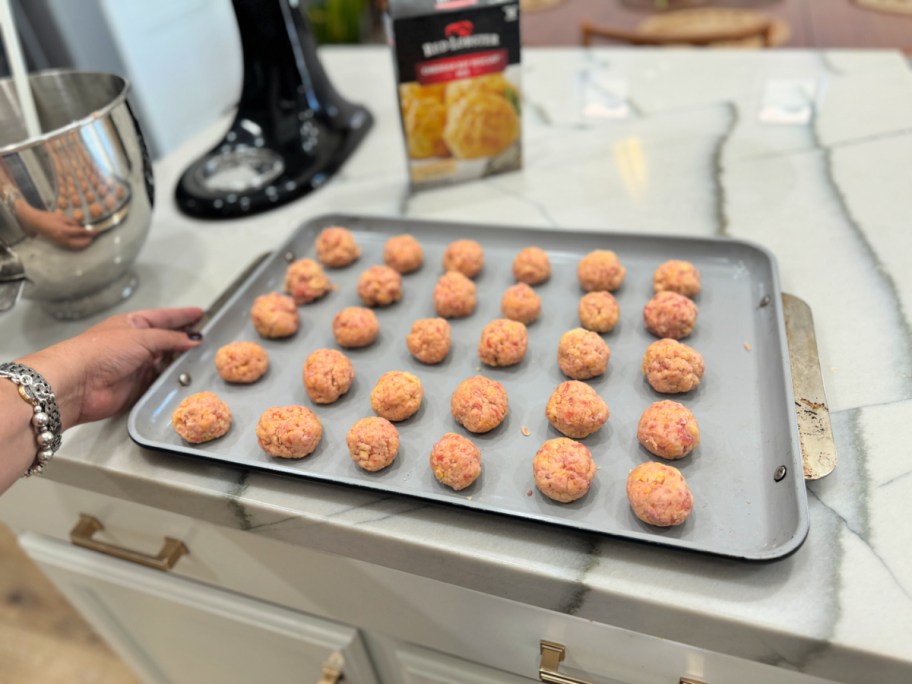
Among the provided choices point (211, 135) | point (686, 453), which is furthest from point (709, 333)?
point (211, 135)

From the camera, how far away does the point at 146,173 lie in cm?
88

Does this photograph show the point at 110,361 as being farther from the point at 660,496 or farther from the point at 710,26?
the point at 710,26

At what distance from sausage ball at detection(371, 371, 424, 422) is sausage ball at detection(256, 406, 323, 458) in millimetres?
67

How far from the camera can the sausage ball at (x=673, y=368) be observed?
25.7 inches

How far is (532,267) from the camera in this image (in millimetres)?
841

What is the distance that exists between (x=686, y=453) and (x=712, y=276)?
1.03 ft

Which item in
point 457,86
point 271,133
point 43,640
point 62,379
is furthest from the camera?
point 43,640

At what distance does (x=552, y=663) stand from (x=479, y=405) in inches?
10.4

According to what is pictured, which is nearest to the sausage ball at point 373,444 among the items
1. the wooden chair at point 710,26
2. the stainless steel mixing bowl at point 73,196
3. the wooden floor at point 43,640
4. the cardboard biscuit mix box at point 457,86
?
the stainless steel mixing bowl at point 73,196

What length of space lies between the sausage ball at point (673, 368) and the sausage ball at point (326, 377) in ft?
1.08

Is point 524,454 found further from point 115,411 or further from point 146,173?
point 146,173

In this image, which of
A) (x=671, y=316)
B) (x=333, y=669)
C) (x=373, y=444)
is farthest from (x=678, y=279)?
(x=333, y=669)

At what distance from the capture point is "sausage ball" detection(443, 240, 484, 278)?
0.86m

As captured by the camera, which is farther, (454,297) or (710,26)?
(710,26)
